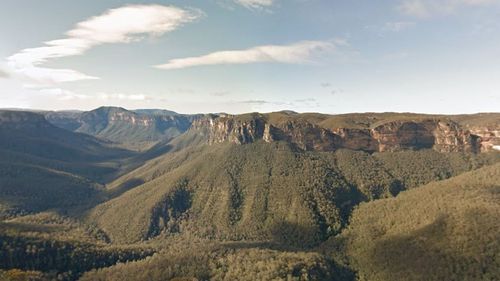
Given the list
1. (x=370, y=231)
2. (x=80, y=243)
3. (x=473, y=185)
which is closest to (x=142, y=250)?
(x=80, y=243)

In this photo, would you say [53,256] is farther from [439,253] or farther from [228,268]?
[439,253]

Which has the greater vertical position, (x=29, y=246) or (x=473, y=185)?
(x=473, y=185)

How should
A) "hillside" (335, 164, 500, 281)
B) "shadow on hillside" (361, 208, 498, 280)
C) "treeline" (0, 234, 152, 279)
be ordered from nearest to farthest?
"shadow on hillside" (361, 208, 498, 280)
"hillside" (335, 164, 500, 281)
"treeline" (0, 234, 152, 279)

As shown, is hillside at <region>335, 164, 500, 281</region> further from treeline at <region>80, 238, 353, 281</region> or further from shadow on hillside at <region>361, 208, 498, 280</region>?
treeline at <region>80, 238, 353, 281</region>

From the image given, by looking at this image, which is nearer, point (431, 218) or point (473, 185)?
point (431, 218)

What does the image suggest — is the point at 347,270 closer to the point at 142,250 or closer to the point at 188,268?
the point at 188,268

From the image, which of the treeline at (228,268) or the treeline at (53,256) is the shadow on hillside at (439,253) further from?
the treeline at (53,256)

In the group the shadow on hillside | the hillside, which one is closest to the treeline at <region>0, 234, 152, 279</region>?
the hillside

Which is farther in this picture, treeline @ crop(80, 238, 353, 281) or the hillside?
the hillside

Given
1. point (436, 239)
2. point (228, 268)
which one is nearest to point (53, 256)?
point (228, 268)
